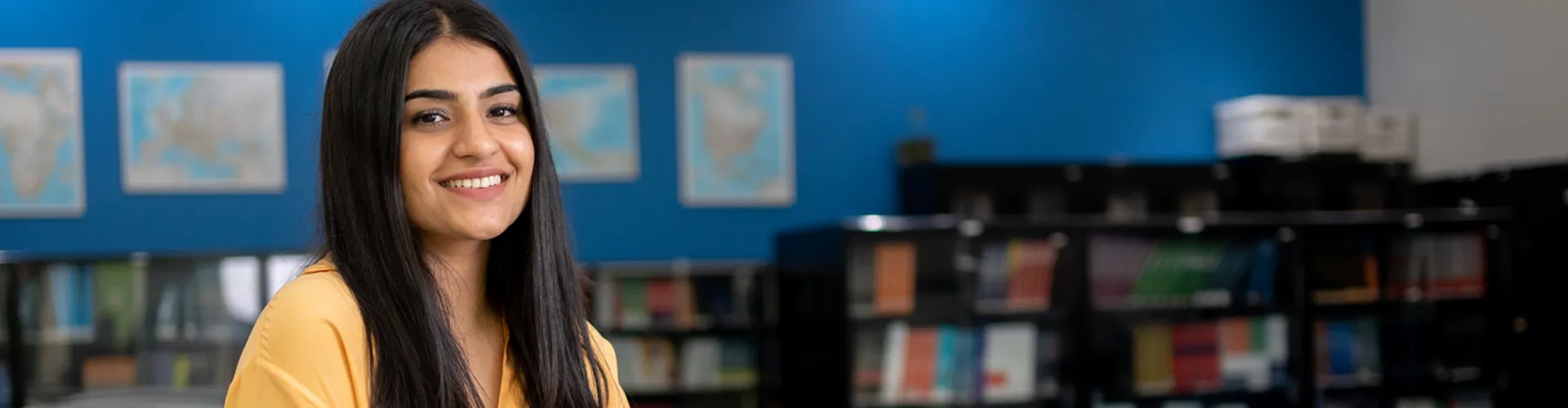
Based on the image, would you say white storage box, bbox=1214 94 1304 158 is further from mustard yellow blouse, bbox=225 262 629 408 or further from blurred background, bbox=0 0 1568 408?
mustard yellow blouse, bbox=225 262 629 408

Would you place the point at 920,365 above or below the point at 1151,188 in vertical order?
below

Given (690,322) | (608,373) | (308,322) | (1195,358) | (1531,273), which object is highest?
(308,322)

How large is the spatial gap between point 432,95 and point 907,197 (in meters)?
4.72

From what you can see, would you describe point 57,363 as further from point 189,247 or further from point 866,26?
point 866,26

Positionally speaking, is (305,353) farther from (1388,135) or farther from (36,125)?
(1388,135)

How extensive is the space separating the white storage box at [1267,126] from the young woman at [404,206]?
5025 mm

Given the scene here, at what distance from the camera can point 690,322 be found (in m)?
5.58

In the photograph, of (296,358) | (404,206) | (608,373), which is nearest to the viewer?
(296,358)

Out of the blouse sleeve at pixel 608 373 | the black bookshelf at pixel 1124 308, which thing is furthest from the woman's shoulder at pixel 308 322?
the black bookshelf at pixel 1124 308

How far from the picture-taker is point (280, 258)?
16.9 feet

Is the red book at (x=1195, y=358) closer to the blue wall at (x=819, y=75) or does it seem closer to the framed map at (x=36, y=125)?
the blue wall at (x=819, y=75)

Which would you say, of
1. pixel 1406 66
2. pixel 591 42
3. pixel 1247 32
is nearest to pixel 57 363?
pixel 591 42

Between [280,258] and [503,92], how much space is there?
13.7ft

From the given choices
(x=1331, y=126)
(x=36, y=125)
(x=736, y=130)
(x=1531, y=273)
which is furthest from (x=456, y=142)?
(x=1331, y=126)
